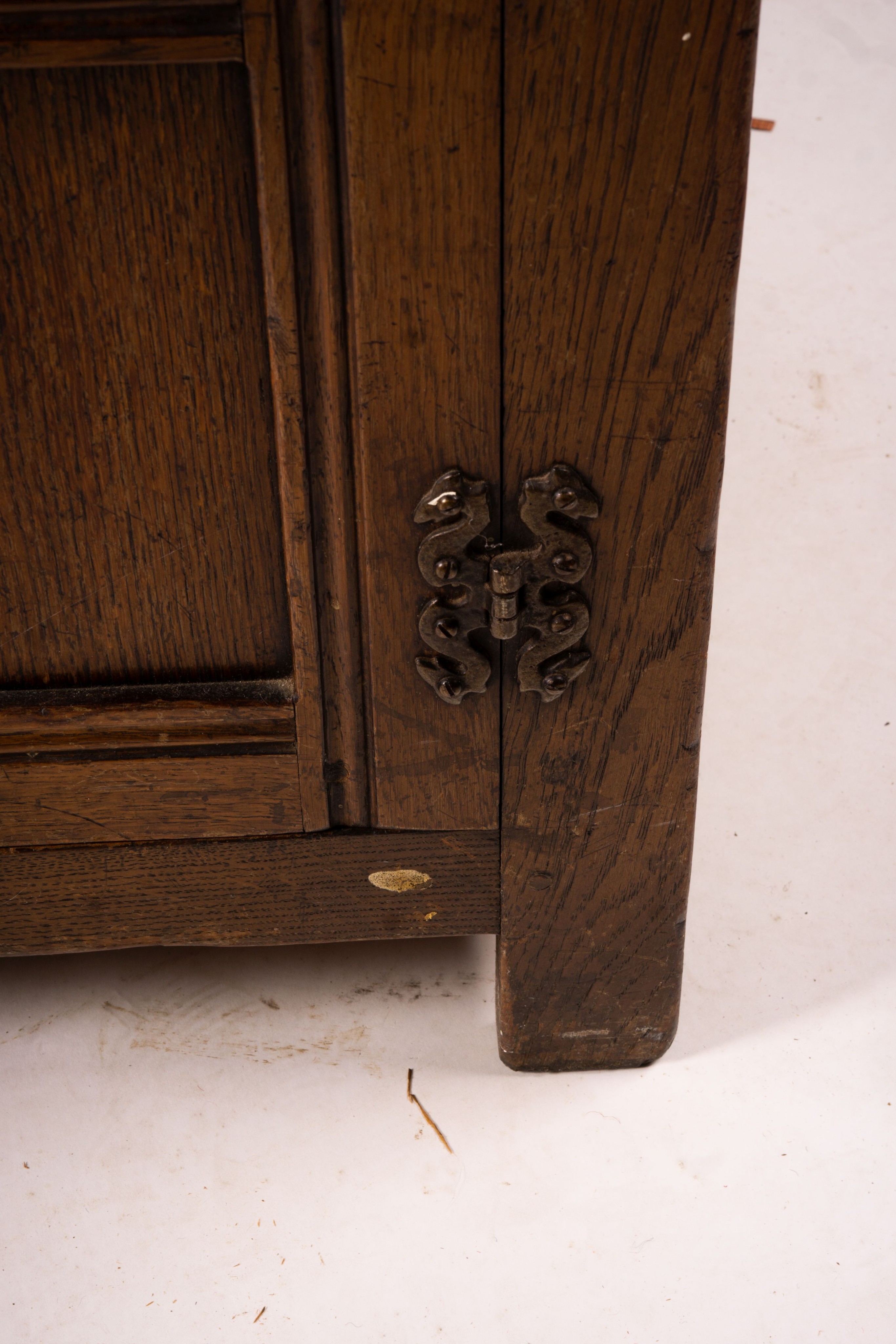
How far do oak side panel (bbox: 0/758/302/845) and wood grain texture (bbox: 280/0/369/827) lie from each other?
0.14 feet

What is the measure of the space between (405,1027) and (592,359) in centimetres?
61

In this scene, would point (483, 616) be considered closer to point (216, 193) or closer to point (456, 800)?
point (456, 800)

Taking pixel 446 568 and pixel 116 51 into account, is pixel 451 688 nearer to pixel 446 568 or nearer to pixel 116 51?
pixel 446 568

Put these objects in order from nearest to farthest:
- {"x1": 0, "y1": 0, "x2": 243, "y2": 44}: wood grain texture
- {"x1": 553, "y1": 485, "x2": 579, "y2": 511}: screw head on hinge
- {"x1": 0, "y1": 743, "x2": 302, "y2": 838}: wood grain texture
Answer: {"x1": 0, "y1": 0, "x2": 243, "y2": 44}: wood grain texture, {"x1": 553, "y1": 485, "x2": 579, "y2": 511}: screw head on hinge, {"x1": 0, "y1": 743, "x2": 302, "y2": 838}: wood grain texture

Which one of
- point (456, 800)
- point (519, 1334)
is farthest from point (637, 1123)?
point (456, 800)

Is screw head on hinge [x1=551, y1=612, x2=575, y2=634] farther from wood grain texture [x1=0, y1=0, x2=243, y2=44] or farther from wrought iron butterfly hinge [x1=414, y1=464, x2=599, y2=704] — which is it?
wood grain texture [x1=0, y1=0, x2=243, y2=44]

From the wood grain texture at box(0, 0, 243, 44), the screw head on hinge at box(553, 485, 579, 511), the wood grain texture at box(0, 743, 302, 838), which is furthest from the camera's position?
the wood grain texture at box(0, 743, 302, 838)

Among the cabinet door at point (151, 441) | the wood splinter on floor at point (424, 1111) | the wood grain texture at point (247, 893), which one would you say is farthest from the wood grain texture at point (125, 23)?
the wood splinter on floor at point (424, 1111)

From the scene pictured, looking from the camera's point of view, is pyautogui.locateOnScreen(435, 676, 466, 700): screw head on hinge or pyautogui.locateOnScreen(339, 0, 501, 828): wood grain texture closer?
pyautogui.locateOnScreen(339, 0, 501, 828): wood grain texture

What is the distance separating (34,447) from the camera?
789mm

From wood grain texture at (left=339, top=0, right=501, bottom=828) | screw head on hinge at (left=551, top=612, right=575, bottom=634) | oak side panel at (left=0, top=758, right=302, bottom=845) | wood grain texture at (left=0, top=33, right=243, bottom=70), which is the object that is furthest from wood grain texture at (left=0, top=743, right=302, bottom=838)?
wood grain texture at (left=0, top=33, right=243, bottom=70)

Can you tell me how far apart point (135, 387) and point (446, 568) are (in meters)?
0.23

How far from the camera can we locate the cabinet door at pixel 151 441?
693 mm

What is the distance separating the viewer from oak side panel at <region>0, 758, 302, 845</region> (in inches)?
35.1
